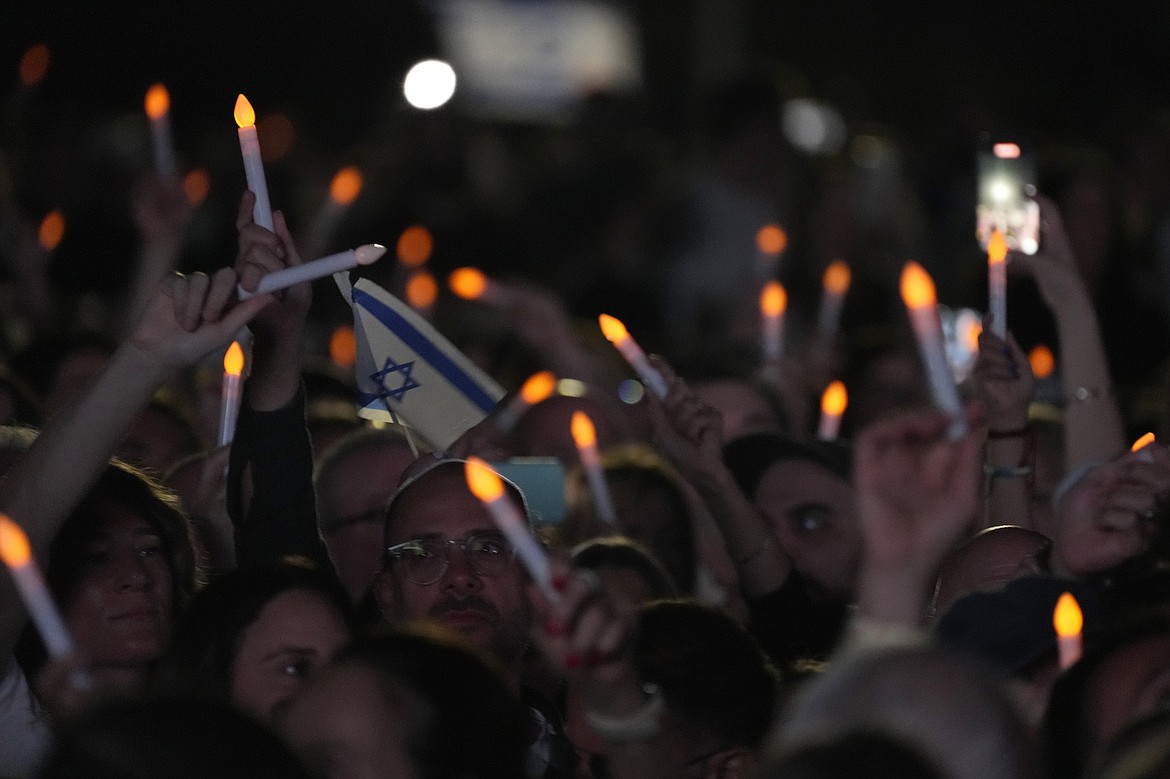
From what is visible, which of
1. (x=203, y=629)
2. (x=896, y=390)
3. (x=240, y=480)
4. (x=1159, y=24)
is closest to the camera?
(x=203, y=629)

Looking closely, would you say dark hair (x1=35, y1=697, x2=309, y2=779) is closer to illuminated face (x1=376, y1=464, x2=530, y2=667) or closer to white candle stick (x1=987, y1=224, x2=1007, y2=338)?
illuminated face (x1=376, y1=464, x2=530, y2=667)

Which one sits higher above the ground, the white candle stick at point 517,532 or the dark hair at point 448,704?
the white candle stick at point 517,532

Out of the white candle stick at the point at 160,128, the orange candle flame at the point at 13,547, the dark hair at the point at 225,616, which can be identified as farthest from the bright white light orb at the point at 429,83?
the orange candle flame at the point at 13,547

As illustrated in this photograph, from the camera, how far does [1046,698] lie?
2.84 m

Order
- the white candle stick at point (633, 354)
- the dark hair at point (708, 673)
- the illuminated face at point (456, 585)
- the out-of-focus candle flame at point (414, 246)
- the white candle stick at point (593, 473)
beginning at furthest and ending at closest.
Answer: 1. the out-of-focus candle flame at point (414, 246)
2. the white candle stick at point (633, 354)
3. the white candle stick at point (593, 473)
4. the illuminated face at point (456, 585)
5. the dark hair at point (708, 673)

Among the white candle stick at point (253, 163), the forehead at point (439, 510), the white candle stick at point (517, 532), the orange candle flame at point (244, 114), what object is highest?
the orange candle flame at point (244, 114)

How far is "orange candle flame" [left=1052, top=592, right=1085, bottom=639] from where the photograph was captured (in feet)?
8.86

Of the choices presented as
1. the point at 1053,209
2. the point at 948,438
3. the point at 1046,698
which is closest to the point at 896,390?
the point at 1053,209

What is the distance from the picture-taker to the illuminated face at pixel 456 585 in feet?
11.2

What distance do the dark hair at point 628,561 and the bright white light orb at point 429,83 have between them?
2770 millimetres

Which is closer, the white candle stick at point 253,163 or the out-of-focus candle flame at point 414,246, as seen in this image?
the white candle stick at point 253,163

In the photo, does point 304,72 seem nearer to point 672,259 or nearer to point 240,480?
point 672,259

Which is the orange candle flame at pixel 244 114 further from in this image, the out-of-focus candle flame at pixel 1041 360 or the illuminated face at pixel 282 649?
the out-of-focus candle flame at pixel 1041 360

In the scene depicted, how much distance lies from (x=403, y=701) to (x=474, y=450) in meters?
1.85
